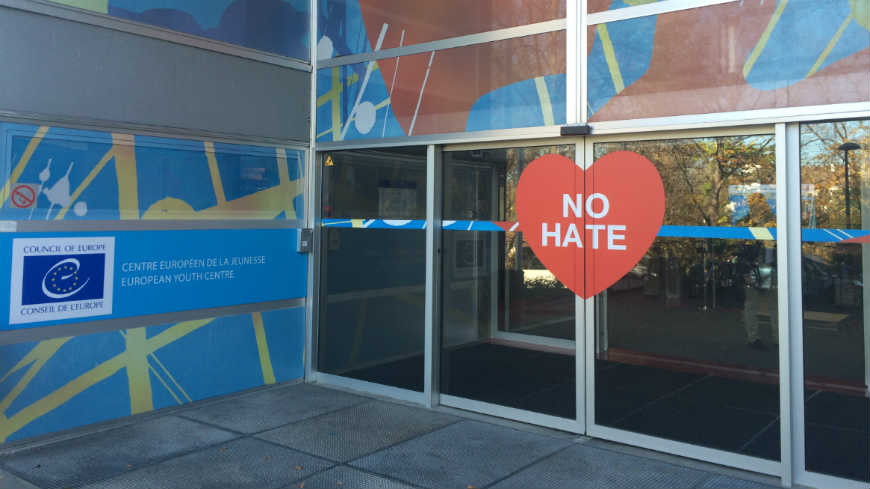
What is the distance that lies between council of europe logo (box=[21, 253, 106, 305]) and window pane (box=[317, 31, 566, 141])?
266 cm

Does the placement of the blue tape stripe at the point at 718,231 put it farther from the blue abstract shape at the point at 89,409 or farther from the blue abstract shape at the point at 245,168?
the blue abstract shape at the point at 89,409

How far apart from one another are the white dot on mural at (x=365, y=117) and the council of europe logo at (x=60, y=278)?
2.53 m

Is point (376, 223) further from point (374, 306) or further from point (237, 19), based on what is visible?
point (237, 19)

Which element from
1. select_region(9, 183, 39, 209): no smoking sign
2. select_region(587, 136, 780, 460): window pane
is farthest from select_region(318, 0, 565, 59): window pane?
select_region(9, 183, 39, 209): no smoking sign

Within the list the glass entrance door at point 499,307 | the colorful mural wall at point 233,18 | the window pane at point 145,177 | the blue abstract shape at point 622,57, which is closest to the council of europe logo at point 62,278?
the window pane at point 145,177

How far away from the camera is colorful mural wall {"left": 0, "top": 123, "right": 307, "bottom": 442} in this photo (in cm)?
520

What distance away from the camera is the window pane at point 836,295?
4344 millimetres

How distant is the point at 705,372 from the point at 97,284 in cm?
479

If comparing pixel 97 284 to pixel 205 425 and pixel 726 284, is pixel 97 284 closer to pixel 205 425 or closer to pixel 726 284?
pixel 205 425

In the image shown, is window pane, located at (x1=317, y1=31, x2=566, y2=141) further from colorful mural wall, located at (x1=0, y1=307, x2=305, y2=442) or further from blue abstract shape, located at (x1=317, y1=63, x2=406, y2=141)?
colorful mural wall, located at (x1=0, y1=307, x2=305, y2=442)

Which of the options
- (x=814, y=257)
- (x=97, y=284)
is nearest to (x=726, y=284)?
(x=814, y=257)

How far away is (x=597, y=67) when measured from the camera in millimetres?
5348

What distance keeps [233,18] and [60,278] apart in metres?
2.89

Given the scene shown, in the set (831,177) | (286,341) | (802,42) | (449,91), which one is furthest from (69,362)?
(802,42)
